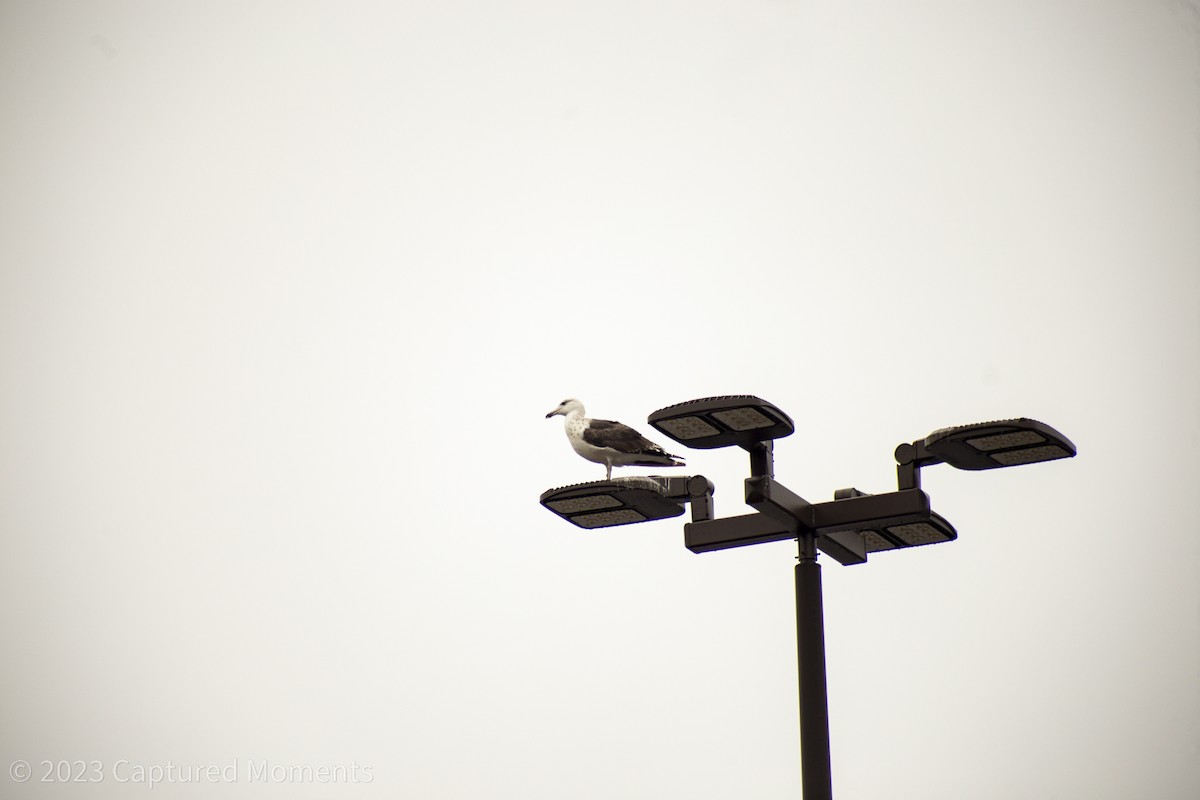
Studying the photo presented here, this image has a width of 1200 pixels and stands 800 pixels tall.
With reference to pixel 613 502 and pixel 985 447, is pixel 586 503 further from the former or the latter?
pixel 985 447

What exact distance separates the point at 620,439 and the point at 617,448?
69 mm

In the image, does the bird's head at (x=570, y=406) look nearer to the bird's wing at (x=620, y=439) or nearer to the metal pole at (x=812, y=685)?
the bird's wing at (x=620, y=439)

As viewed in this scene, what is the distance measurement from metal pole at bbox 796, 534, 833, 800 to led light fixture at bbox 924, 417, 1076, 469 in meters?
0.83

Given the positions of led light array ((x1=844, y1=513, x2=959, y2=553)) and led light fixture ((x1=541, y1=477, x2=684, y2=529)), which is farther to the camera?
led light fixture ((x1=541, y1=477, x2=684, y2=529))

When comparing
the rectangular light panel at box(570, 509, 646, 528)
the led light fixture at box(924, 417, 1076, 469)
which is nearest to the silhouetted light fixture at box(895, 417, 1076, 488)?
the led light fixture at box(924, 417, 1076, 469)

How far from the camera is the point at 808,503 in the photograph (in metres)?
7.01

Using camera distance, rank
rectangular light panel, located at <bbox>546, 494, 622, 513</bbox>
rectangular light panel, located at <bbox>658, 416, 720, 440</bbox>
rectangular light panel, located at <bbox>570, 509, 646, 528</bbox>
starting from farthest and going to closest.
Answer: rectangular light panel, located at <bbox>570, 509, 646, 528</bbox> → rectangular light panel, located at <bbox>546, 494, 622, 513</bbox> → rectangular light panel, located at <bbox>658, 416, 720, 440</bbox>

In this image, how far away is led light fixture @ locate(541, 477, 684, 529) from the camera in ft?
24.2

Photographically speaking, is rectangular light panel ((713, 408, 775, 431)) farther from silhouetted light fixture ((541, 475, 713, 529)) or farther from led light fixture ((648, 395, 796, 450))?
silhouetted light fixture ((541, 475, 713, 529))

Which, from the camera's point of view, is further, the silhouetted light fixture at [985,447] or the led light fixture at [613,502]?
the led light fixture at [613,502]

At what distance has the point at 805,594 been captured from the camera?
6711 mm

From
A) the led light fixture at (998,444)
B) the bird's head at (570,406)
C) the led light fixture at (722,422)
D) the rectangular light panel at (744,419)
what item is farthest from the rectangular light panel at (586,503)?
the bird's head at (570,406)

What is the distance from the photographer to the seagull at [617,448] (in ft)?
32.6

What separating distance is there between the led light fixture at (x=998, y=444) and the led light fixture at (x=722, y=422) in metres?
0.75
